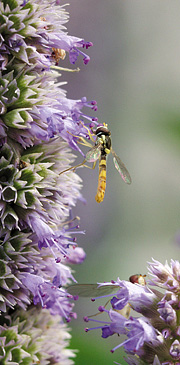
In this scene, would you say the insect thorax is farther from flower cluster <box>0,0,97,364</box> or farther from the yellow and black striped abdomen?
flower cluster <box>0,0,97,364</box>

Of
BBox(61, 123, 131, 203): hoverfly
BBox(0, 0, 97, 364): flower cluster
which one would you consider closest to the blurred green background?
BBox(61, 123, 131, 203): hoverfly

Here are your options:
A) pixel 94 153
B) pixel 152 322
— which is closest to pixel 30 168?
pixel 94 153

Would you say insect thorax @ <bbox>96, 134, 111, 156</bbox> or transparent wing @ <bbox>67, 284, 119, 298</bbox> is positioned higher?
insect thorax @ <bbox>96, 134, 111, 156</bbox>

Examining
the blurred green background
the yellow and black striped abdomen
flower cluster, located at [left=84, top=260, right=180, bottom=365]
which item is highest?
the yellow and black striped abdomen

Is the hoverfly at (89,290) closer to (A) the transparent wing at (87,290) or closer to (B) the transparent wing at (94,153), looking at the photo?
(A) the transparent wing at (87,290)

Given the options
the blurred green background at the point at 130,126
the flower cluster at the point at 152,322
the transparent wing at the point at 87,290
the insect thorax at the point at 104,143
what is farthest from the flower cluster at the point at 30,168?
the blurred green background at the point at 130,126

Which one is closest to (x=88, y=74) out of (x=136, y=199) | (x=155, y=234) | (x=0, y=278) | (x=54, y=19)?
(x=136, y=199)
